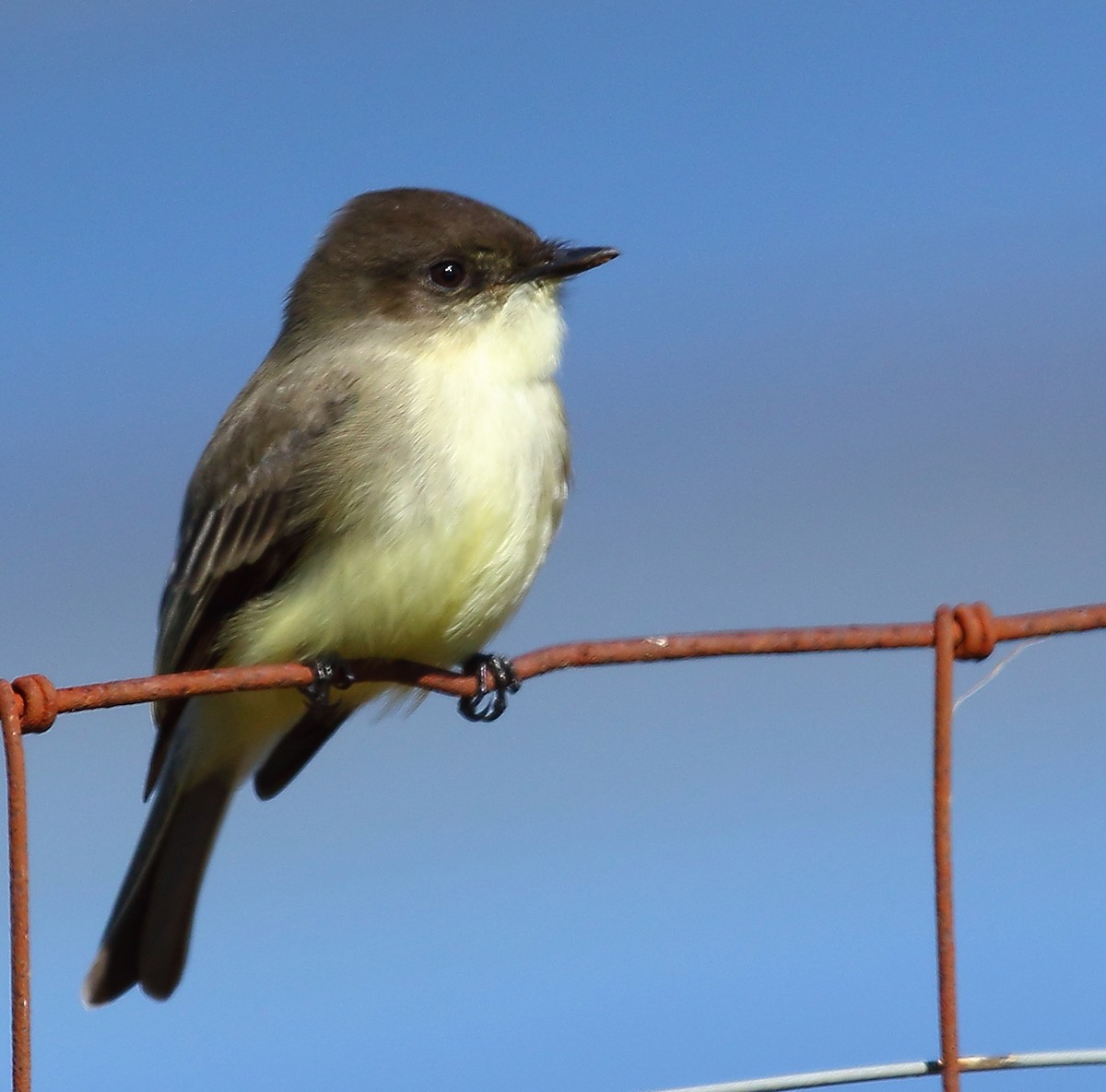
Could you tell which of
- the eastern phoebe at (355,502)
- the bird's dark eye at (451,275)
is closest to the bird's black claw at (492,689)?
the eastern phoebe at (355,502)

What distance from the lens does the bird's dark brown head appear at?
10.9ft

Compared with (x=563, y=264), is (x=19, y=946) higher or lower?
lower

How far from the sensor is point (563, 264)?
130 inches

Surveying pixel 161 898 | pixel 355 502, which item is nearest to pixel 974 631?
pixel 355 502

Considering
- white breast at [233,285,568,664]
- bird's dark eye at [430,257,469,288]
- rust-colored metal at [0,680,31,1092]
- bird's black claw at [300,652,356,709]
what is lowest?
rust-colored metal at [0,680,31,1092]

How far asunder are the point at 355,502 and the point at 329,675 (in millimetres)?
334

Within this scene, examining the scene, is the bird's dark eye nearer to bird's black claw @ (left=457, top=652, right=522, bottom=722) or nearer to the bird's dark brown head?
the bird's dark brown head

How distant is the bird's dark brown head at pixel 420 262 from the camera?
130 inches

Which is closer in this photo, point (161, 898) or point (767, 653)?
point (767, 653)

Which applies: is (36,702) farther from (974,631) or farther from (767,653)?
(974,631)

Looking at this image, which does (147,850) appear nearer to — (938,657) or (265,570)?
(265,570)

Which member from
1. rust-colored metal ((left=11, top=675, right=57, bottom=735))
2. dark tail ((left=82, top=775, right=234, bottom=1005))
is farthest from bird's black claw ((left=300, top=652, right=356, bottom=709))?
rust-colored metal ((left=11, top=675, right=57, bottom=735))

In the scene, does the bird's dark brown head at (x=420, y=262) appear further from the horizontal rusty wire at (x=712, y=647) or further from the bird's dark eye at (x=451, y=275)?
the horizontal rusty wire at (x=712, y=647)

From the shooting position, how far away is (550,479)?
10.0ft
